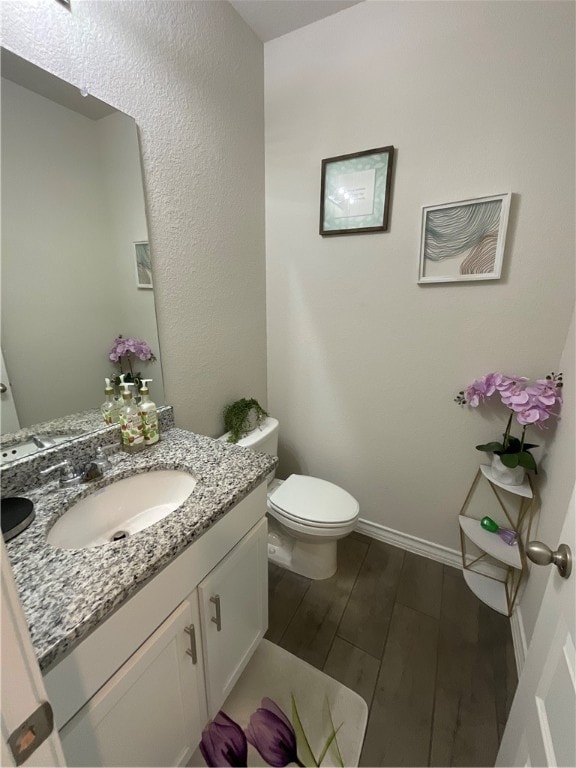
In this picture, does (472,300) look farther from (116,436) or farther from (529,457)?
(116,436)

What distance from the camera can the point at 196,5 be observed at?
123 cm

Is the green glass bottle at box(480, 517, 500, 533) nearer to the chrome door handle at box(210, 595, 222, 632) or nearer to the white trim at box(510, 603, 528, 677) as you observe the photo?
the white trim at box(510, 603, 528, 677)

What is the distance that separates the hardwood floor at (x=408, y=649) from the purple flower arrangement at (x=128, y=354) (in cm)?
123

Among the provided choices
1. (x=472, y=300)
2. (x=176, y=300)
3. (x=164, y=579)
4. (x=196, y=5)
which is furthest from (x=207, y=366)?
(x=196, y=5)

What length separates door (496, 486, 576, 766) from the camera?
1.77 ft

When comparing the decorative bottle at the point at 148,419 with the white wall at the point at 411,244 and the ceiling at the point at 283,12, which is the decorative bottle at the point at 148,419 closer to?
the white wall at the point at 411,244

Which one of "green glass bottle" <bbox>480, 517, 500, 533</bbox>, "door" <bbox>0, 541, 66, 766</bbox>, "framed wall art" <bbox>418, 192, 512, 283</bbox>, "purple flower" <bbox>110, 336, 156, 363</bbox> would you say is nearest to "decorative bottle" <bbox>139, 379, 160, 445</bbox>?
"purple flower" <bbox>110, 336, 156, 363</bbox>

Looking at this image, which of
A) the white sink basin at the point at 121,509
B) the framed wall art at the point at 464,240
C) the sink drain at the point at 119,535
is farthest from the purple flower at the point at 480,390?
the sink drain at the point at 119,535

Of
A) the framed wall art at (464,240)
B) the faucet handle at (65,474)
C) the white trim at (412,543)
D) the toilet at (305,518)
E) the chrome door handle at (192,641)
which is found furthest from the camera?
the white trim at (412,543)

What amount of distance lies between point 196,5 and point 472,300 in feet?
5.30

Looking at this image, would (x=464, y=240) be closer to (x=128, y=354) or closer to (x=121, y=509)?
(x=128, y=354)

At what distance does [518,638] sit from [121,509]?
163 centimetres

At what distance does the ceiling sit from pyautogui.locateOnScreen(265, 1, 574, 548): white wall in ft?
0.12

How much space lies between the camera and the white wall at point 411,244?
3.90ft
